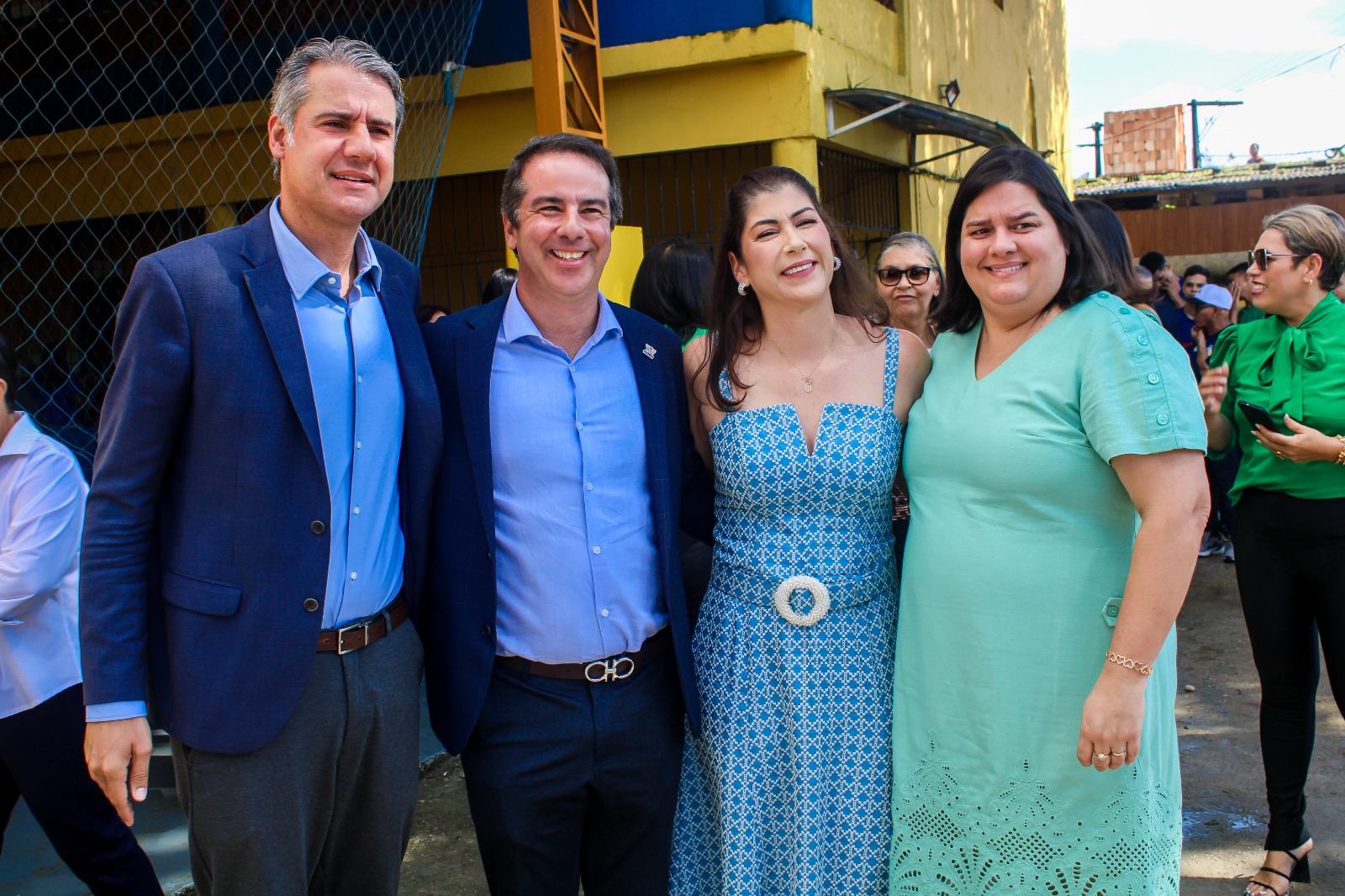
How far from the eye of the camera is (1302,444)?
3.09 metres

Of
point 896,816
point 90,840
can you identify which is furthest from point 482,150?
point 896,816

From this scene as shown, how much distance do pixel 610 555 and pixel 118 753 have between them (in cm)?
98

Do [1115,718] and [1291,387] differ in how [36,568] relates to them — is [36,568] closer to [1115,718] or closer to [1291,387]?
[1115,718]

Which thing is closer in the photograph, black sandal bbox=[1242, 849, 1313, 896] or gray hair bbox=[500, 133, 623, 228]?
gray hair bbox=[500, 133, 623, 228]

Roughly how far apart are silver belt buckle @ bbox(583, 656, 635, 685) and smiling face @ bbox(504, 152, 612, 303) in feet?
2.63

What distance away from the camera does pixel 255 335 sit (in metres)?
1.84

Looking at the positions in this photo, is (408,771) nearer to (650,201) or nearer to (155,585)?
(155,585)

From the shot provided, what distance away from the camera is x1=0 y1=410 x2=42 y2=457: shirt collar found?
2.64m

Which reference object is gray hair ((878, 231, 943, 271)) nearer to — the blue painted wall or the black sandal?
the black sandal

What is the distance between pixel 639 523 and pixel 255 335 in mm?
894

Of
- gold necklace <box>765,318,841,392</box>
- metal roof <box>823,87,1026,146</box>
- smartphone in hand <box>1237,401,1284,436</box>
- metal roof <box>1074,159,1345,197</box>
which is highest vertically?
metal roof <box>1074,159,1345,197</box>

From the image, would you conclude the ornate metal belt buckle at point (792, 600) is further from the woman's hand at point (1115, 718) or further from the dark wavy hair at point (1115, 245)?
the dark wavy hair at point (1115, 245)

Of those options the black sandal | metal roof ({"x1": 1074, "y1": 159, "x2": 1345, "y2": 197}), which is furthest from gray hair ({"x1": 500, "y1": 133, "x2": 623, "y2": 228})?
metal roof ({"x1": 1074, "y1": 159, "x2": 1345, "y2": 197})

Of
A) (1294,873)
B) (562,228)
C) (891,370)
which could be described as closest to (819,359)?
(891,370)
